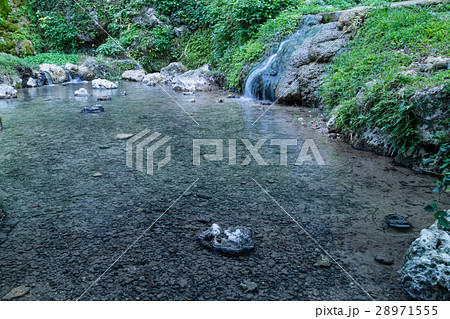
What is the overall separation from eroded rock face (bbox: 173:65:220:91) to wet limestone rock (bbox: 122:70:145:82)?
10.8 ft

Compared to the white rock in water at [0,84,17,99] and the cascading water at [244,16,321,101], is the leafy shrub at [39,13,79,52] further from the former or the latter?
the cascading water at [244,16,321,101]

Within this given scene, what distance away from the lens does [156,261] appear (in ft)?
5.91

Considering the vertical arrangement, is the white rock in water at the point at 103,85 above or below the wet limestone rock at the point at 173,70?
below

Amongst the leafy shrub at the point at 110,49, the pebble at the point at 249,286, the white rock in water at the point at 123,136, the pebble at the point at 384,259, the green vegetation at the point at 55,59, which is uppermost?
the leafy shrub at the point at 110,49

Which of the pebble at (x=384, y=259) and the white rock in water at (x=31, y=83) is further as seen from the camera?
the white rock in water at (x=31, y=83)

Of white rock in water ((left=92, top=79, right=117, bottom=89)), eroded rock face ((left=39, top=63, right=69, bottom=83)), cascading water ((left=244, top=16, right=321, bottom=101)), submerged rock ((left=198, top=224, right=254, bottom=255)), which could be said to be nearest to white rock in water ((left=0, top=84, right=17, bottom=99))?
white rock in water ((left=92, top=79, right=117, bottom=89))

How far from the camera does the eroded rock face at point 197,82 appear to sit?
33.6 ft

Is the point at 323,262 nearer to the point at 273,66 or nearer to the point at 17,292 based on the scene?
the point at 17,292

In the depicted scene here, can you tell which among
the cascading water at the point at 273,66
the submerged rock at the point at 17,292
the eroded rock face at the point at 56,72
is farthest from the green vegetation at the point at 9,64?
the submerged rock at the point at 17,292

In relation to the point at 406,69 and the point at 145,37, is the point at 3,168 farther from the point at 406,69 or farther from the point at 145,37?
the point at 145,37

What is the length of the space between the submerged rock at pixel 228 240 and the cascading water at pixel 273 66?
5.83m

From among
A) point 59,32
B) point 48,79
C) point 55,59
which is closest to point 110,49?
point 55,59

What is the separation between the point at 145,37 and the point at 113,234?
14.4 metres

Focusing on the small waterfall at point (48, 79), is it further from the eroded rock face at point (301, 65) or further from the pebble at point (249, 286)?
the pebble at point (249, 286)
